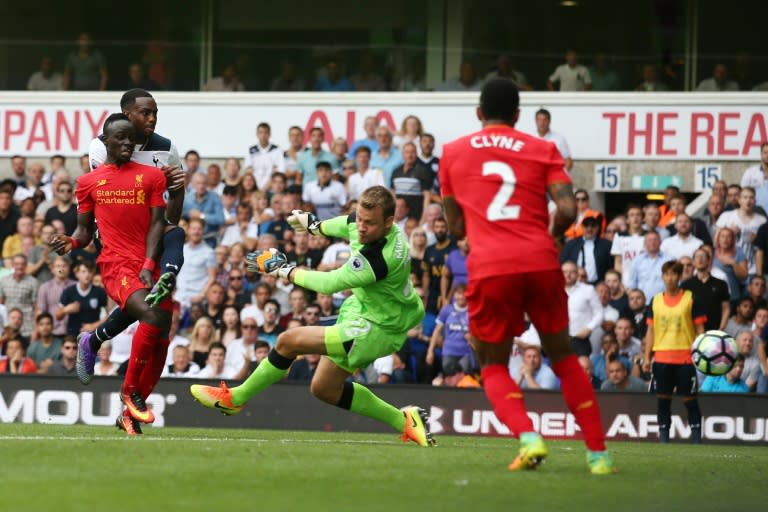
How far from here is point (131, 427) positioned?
35.9ft

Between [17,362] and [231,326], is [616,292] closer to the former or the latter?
[231,326]

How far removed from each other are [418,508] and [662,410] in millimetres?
9592

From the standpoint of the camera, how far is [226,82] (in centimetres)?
2422

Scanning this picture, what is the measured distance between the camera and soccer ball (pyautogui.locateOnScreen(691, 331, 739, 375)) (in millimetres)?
14875

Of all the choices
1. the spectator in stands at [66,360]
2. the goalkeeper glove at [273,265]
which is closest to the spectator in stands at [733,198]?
the spectator in stands at [66,360]

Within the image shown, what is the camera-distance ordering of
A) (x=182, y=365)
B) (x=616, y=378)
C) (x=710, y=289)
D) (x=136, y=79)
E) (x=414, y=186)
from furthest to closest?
(x=136, y=79), (x=414, y=186), (x=182, y=365), (x=616, y=378), (x=710, y=289)

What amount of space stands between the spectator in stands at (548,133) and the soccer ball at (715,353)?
20.5 feet

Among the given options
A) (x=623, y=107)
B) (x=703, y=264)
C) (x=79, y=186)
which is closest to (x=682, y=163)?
(x=623, y=107)

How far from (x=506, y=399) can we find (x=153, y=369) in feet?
12.3

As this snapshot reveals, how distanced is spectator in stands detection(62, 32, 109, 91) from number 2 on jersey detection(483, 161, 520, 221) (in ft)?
56.2

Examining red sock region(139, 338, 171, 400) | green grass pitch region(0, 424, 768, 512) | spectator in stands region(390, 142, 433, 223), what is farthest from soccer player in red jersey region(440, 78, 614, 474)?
spectator in stands region(390, 142, 433, 223)

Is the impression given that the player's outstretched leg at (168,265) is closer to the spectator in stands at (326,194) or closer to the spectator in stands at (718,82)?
the spectator in stands at (326,194)

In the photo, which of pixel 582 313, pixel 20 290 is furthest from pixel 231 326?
pixel 582 313

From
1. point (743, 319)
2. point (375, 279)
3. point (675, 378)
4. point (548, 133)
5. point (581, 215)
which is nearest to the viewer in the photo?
point (375, 279)
